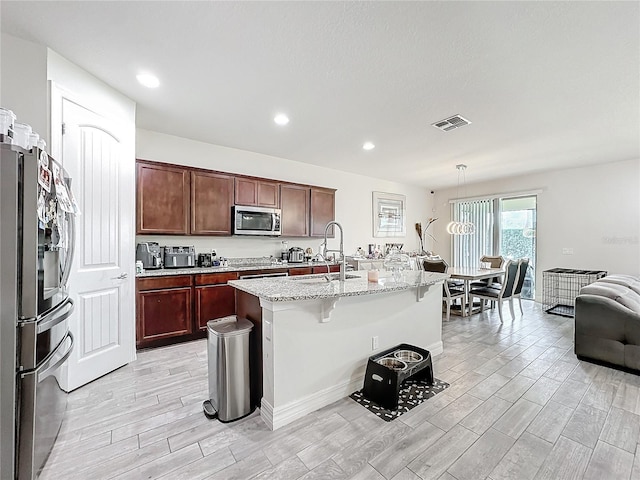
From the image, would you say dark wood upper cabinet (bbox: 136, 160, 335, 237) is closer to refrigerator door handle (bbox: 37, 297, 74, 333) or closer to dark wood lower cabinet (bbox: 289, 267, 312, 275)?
dark wood lower cabinet (bbox: 289, 267, 312, 275)

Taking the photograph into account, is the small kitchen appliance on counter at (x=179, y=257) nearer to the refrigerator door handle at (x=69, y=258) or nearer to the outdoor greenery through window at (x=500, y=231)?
the refrigerator door handle at (x=69, y=258)

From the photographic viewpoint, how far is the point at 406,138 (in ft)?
13.0

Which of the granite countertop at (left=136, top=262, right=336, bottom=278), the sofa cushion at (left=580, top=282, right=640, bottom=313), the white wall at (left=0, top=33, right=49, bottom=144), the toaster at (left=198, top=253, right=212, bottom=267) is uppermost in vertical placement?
the white wall at (left=0, top=33, right=49, bottom=144)

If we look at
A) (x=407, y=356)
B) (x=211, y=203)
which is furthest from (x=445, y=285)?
(x=211, y=203)

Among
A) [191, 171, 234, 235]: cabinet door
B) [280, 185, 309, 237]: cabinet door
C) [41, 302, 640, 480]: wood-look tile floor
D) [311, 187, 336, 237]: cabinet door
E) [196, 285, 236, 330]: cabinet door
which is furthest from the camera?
[311, 187, 336, 237]: cabinet door

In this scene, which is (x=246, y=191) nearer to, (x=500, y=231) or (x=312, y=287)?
(x=312, y=287)

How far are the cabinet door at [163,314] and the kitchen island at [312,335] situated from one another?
133cm

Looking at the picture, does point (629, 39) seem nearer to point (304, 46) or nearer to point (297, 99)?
point (304, 46)

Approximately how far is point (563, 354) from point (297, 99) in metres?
4.01

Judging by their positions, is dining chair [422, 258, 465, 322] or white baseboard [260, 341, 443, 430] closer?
white baseboard [260, 341, 443, 430]

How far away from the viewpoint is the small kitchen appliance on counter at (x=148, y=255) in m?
3.48

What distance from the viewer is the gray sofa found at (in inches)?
107

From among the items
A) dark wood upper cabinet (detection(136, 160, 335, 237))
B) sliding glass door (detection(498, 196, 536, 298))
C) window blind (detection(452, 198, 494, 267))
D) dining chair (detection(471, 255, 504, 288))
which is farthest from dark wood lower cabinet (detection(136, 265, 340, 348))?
sliding glass door (detection(498, 196, 536, 298))

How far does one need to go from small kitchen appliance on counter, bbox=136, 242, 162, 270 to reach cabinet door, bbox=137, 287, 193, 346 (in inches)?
16.7
